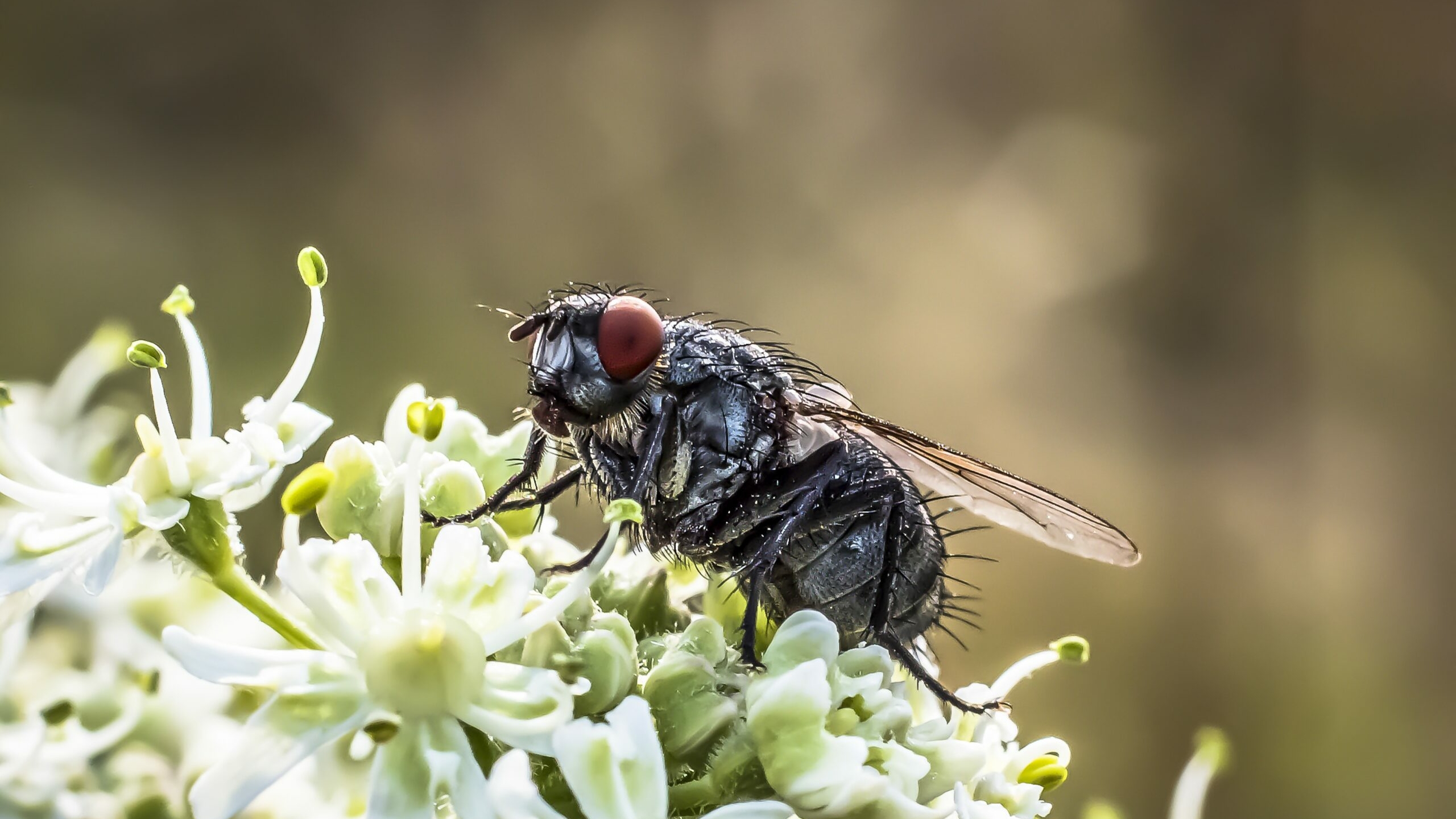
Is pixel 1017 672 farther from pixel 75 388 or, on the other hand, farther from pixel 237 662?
pixel 75 388

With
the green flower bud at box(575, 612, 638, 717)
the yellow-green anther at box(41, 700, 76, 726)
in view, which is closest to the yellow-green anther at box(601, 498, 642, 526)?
the green flower bud at box(575, 612, 638, 717)

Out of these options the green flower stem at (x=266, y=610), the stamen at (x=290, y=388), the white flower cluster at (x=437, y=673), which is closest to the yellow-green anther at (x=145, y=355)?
the white flower cluster at (x=437, y=673)

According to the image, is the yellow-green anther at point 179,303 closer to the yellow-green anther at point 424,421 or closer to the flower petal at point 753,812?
the yellow-green anther at point 424,421

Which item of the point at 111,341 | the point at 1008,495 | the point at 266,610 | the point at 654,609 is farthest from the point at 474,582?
the point at 111,341

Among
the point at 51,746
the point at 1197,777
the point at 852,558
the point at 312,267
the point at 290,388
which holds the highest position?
the point at 312,267

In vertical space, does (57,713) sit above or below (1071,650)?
below
